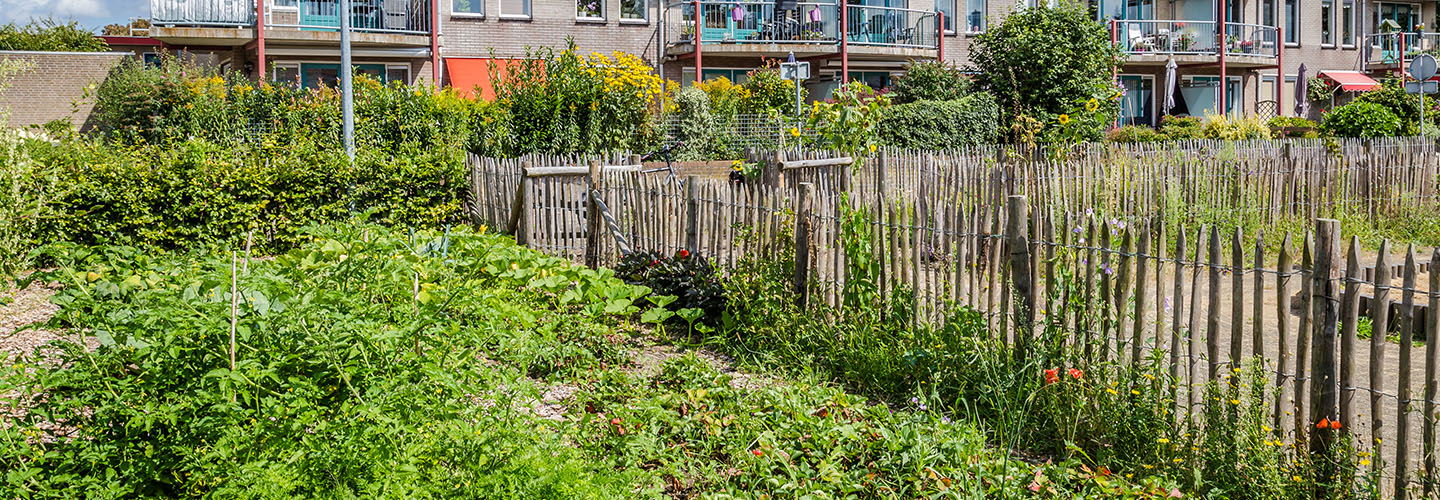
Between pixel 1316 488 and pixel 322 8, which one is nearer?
pixel 1316 488

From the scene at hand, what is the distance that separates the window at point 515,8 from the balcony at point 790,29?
11.5 ft

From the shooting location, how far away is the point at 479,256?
303 inches

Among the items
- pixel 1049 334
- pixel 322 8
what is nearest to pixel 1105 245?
pixel 1049 334

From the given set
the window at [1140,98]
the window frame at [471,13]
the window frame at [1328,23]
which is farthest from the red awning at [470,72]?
the window frame at [1328,23]

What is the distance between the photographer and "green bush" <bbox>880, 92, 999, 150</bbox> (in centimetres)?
2369

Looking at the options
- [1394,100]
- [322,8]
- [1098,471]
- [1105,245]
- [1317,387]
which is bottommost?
[1098,471]

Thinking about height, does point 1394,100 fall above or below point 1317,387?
above

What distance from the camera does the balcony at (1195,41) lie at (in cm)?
3581

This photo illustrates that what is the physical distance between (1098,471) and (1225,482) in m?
0.48

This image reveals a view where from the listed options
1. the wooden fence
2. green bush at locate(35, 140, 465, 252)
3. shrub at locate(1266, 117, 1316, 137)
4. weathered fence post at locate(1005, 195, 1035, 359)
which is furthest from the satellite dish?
weathered fence post at locate(1005, 195, 1035, 359)

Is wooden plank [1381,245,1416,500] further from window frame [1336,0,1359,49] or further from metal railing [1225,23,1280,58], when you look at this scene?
window frame [1336,0,1359,49]

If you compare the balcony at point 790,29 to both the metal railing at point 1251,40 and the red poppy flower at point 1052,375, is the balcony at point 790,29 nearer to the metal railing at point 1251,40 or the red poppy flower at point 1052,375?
the metal railing at point 1251,40

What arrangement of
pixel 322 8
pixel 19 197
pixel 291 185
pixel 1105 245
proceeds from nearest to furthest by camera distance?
pixel 1105 245 → pixel 19 197 → pixel 291 185 → pixel 322 8

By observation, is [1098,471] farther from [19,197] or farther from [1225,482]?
[19,197]
